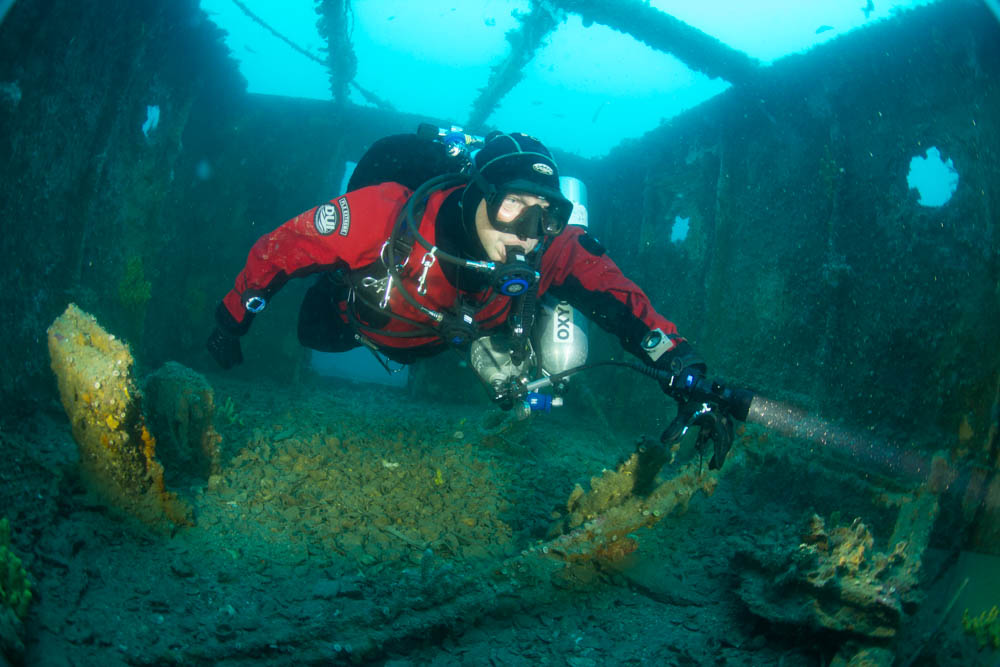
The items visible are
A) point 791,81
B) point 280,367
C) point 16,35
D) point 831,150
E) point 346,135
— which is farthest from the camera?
point 346,135

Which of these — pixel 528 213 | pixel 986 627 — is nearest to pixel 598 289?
pixel 528 213

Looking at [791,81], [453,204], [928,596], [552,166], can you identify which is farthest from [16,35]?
[791,81]

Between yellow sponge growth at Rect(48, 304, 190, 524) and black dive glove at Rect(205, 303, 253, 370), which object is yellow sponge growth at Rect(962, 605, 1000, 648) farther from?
black dive glove at Rect(205, 303, 253, 370)

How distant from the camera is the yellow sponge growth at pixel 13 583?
6.49ft

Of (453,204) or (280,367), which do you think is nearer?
(453,204)

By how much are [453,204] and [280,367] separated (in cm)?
600

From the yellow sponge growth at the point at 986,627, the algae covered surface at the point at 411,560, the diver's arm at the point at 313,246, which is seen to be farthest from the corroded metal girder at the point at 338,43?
the yellow sponge growth at the point at 986,627

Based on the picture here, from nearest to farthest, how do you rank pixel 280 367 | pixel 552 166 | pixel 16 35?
pixel 16 35 < pixel 552 166 < pixel 280 367

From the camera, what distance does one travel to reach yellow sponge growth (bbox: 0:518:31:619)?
1.98 meters

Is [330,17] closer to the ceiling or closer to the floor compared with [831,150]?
closer to the ceiling

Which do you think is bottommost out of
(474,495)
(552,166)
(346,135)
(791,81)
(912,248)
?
(474,495)

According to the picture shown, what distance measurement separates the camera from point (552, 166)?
348 cm

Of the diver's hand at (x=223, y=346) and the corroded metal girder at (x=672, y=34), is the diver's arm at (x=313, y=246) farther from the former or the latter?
the corroded metal girder at (x=672, y=34)

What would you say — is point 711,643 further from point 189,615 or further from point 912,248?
point 912,248
